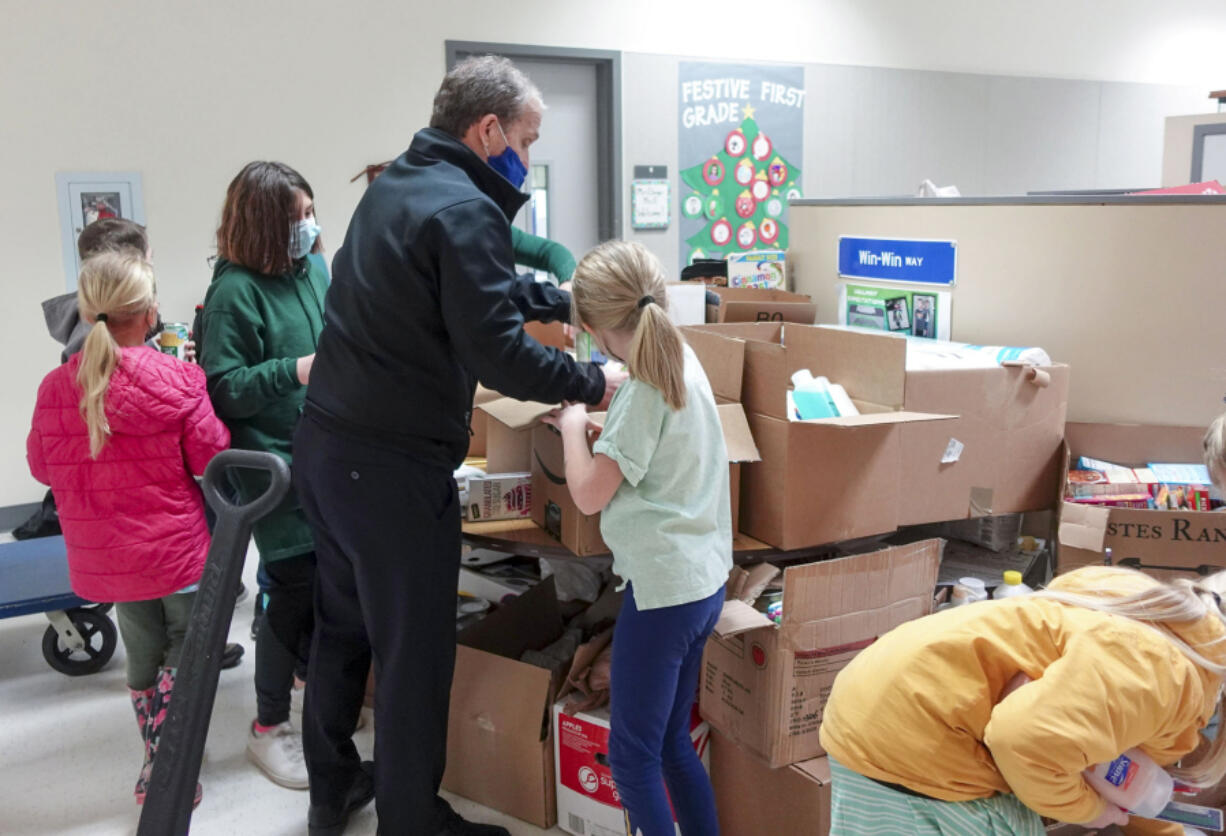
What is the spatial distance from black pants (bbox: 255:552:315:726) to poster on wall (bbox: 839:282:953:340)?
1561 mm

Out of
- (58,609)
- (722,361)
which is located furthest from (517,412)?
(58,609)

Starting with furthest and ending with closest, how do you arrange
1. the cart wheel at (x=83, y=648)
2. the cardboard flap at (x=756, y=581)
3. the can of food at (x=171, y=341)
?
the cart wheel at (x=83, y=648)
the can of food at (x=171, y=341)
the cardboard flap at (x=756, y=581)

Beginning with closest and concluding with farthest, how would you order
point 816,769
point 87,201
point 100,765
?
point 816,769 → point 100,765 → point 87,201

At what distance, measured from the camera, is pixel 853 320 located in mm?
2867

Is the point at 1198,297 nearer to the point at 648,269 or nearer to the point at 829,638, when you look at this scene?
the point at 829,638

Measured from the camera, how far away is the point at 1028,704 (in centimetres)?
128

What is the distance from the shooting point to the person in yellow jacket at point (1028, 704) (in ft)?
4.16

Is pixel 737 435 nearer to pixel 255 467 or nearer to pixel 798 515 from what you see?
pixel 798 515

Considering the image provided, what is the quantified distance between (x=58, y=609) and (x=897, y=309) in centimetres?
240

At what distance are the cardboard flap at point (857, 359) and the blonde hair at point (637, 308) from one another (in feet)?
2.01

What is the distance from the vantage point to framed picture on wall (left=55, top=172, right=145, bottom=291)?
414 centimetres

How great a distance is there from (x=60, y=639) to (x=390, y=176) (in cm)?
193

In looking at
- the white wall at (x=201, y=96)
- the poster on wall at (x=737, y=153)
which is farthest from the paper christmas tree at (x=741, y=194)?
the white wall at (x=201, y=96)

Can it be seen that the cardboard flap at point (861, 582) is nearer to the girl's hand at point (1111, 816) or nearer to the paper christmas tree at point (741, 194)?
the girl's hand at point (1111, 816)
